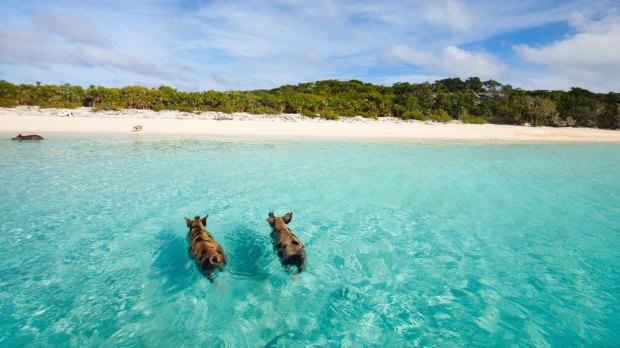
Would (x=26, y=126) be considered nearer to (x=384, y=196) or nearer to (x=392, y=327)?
(x=384, y=196)

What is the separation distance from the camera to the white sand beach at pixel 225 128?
2423 centimetres

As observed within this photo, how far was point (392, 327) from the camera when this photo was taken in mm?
3578

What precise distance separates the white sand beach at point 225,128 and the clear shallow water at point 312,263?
15.5 metres

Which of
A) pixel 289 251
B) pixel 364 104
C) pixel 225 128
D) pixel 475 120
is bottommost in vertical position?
pixel 289 251

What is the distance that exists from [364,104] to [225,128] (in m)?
23.4

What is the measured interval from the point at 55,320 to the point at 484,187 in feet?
36.0

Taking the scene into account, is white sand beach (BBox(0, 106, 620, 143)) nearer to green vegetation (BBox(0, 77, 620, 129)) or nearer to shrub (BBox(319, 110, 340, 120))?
shrub (BBox(319, 110, 340, 120))

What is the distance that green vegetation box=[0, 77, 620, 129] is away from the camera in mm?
35219

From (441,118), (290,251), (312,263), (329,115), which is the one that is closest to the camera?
(290,251)

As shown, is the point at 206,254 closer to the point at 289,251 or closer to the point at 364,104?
the point at 289,251

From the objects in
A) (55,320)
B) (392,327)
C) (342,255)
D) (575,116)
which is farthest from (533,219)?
(575,116)

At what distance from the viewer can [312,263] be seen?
16.1 feet

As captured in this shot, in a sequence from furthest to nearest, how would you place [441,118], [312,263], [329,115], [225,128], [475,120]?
1. [441,118]
2. [475,120]
3. [329,115]
4. [225,128]
5. [312,263]

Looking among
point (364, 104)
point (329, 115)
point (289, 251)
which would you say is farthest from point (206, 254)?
point (364, 104)
